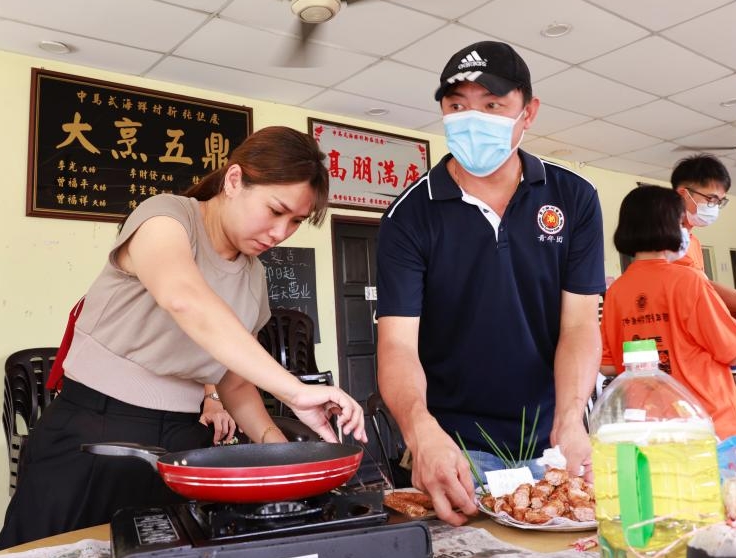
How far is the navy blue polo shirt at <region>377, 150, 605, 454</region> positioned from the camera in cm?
155

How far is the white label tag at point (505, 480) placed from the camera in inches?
44.3

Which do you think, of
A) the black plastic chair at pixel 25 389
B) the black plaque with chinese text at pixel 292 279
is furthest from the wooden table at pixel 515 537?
the black plaque with chinese text at pixel 292 279

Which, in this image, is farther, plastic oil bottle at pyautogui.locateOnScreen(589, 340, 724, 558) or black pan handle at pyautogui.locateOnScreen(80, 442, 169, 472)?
black pan handle at pyautogui.locateOnScreen(80, 442, 169, 472)

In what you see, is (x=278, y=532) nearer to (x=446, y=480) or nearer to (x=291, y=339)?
(x=446, y=480)

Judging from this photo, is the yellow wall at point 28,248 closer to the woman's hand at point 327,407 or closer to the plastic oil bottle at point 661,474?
the woman's hand at point 327,407

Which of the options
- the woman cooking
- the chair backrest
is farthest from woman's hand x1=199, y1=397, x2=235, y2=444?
the chair backrest

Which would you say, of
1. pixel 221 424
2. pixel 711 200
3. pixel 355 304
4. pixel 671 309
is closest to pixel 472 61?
pixel 671 309

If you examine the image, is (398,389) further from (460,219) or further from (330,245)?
(330,245)

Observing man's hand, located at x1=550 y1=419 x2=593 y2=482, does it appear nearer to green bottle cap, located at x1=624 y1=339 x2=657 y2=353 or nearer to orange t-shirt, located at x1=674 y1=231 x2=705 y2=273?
green bottle cap, located at x1=624 y1=339 x2=657 y2=353

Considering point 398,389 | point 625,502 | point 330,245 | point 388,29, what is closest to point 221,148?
point 330,245

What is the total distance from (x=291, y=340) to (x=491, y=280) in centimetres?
298

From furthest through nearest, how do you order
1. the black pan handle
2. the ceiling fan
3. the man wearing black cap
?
the ceiling fan
the man wearing black cap
the black pan handle

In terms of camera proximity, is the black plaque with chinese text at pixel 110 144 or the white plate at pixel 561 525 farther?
the black plaque with chinese text at pixel 110 144

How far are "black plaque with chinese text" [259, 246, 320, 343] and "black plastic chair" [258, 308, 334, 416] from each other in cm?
31
